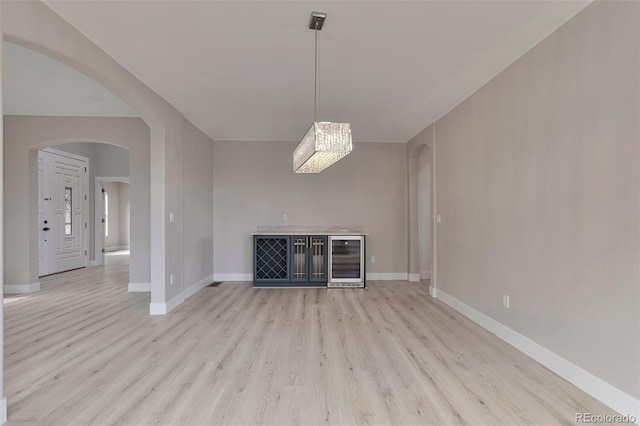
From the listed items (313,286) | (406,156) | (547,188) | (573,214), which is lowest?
(313,286)

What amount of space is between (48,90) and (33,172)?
2.05 metres

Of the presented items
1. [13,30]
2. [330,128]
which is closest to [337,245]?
[330,128]

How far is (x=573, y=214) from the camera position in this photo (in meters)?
2.26

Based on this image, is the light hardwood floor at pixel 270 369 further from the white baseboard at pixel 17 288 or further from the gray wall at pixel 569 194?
the white baseboard at pixel 17 288

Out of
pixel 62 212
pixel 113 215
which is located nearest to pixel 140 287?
pixel 62 212

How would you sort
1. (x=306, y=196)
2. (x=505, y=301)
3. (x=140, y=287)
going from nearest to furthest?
(x=505, y=301) < (x=140, y=287) < (x=306, y=196)

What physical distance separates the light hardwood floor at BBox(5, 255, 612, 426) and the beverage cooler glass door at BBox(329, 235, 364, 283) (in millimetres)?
1245

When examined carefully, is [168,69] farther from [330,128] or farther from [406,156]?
[406,156]

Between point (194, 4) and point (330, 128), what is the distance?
125 centimetres

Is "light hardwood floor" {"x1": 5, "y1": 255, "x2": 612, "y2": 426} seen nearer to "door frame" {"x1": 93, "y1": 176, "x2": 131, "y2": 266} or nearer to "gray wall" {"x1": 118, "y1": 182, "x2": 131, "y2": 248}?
"door frame" {"x1": 93, "y1": 176, "x2": 131, "y2": 266}

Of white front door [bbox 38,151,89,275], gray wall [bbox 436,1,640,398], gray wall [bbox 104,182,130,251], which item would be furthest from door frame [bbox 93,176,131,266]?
gray wall [bbox 436,1,640,398]

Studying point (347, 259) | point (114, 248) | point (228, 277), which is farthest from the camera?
point (114, 248)

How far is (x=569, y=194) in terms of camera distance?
2.30m

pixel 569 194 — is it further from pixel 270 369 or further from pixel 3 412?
pixel 3 412
